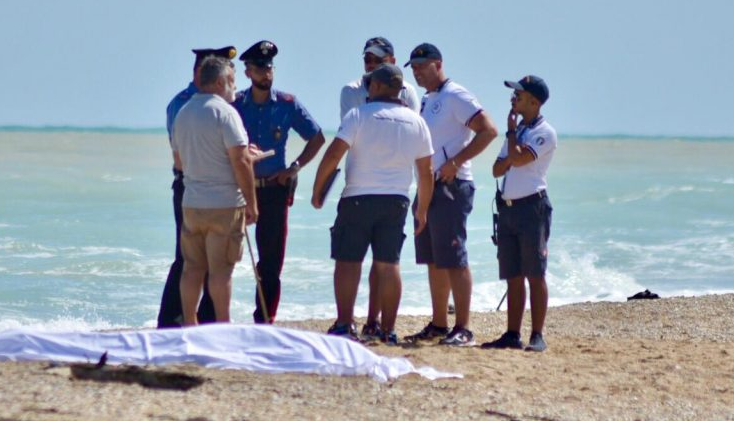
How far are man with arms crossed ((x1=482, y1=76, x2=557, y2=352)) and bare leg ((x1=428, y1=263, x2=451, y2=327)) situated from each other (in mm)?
432

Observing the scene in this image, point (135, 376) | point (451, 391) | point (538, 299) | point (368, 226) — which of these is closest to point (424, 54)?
point (368, 226)

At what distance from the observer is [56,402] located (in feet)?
23.4

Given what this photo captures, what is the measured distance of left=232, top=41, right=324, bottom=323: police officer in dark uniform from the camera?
938 centimetres

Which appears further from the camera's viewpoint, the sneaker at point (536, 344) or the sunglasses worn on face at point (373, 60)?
the sunglasses worn on face at point (373, 60)

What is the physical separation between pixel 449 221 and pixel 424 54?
1.05 meters

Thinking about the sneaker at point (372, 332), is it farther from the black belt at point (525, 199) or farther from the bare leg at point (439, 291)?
the black belt at point (525, 199)

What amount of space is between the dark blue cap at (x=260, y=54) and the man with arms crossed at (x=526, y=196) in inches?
58.1

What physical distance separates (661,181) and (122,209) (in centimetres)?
1669

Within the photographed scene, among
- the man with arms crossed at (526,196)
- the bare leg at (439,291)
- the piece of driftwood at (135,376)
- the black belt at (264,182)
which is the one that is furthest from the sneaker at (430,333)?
the piece of driftwood at (135,376)

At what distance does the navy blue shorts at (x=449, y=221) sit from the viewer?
9539 millimetres

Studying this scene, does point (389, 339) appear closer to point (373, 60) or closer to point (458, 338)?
point (458, 338)

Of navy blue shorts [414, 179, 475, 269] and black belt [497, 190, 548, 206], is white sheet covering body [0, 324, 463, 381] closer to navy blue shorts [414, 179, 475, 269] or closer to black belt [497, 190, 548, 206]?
navy blue shorts [414, 179, 475, 269]

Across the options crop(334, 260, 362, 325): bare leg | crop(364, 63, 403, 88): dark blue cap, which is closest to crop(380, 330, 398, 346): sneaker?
crop(334, 260, 362, 325): bare leg

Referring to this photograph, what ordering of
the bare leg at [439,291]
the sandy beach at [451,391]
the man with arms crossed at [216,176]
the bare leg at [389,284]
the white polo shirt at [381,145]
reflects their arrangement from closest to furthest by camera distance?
the sandy beach at [451,391], the man with arms crossed at [216,176], the white polo shirt at [381,145], the bare leg at [389,284], the bare leg at [439,291]
